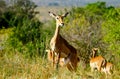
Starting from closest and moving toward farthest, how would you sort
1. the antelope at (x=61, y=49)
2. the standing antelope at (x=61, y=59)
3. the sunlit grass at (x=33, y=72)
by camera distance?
1. the sunlit grass at (x=33, y=72)
2. the standing antelope at (x=61, y=59)
3. the antelope at (x=61, y=49)

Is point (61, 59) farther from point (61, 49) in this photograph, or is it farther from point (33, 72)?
point (33, 72)

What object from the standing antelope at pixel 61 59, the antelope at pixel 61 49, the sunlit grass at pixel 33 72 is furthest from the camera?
the antelope at pixel 61 49

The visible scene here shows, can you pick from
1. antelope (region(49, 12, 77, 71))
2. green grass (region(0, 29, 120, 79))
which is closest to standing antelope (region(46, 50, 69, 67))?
antelope (region(49, 12, 77, 71))

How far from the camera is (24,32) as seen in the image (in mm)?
19938

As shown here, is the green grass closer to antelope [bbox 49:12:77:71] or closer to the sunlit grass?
the sunlit grass

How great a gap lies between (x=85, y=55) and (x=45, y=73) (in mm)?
9333

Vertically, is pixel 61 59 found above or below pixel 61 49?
below

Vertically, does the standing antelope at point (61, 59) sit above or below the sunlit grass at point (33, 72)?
below

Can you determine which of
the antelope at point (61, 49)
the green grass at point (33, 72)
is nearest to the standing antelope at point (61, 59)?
the antelope at point (61, 49)

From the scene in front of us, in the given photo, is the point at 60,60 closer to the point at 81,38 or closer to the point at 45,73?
the point at 45,73

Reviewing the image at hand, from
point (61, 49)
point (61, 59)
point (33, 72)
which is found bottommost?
point (61, 59)

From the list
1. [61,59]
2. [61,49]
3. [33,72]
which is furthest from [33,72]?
[61,49]

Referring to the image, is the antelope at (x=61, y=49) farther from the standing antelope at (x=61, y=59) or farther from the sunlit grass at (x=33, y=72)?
the sunlit grass at (x=33, y=72)

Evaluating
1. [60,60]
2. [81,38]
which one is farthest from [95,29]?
[60,60]
